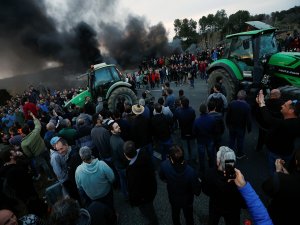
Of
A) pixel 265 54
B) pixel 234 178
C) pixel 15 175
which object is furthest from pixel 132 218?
pixel 265 54

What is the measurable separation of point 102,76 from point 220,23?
42328 mm

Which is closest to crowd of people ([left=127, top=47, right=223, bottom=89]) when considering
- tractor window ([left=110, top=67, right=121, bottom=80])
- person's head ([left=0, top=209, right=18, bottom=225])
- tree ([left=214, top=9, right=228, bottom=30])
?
tractor window ([left=110, top=67, right=121, bottom=80])

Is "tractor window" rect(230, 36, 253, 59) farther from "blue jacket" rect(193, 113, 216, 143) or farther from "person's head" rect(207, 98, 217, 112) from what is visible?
"blue jacket" rect(193, 113, 216, 143)

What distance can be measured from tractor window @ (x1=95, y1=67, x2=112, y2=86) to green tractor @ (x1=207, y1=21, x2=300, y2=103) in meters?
4.27

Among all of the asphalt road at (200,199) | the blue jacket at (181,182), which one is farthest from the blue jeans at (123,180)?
the blue jacket at (181,182)

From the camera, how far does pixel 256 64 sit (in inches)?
290

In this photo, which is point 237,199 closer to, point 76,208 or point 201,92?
point 76,208

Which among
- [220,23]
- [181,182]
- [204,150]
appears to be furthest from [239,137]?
[220,23]

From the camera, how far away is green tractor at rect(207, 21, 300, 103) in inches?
274

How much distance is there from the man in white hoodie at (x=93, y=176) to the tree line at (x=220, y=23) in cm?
3330

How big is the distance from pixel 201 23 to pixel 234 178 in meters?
51.9

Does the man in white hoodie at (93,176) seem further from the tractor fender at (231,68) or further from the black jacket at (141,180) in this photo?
the tractor fender at (231,68)

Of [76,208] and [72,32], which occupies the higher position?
[72,32]

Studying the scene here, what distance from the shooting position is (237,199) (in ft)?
8.53
